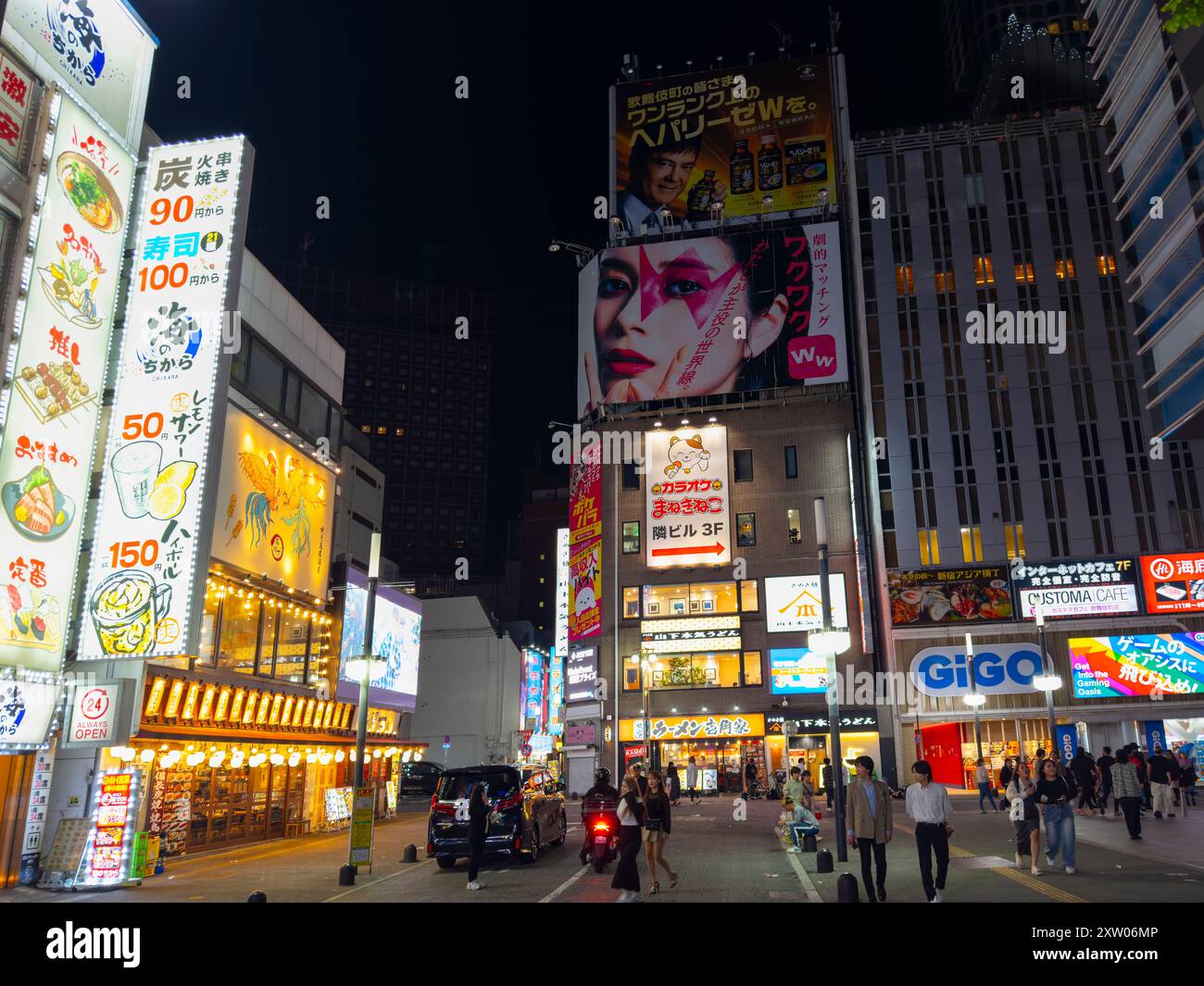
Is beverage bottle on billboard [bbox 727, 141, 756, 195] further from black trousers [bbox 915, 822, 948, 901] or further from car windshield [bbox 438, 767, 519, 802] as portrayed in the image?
black trousers [bbox 915, 822, 948, 901]

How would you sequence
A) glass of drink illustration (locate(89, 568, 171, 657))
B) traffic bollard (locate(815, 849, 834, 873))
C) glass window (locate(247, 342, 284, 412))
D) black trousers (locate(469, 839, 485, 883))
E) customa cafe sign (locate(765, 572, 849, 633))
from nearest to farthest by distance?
black trousers (locate(469, 839, 485, 883)) < traffic bollard (locate(815, 849, 834, 873)) < glass of drink illustration (locate(89, 568, 171, 657)) < glass window (locate(247, 342, 284, 412)) < customa cafe sign (locate(765, 572, 849, 633))

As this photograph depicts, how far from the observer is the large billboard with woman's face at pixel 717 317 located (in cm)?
5688

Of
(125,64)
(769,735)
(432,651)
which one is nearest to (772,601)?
(769,735)

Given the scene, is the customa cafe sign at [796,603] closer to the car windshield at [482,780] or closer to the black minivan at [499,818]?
the black minivan at [499,818]

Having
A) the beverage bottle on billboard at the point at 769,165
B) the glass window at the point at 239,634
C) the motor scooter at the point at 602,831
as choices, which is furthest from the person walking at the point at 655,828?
the beverage bottle on billboard at the point at 769,165

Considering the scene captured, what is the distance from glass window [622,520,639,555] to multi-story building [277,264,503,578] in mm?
79312

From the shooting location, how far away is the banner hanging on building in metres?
58.9

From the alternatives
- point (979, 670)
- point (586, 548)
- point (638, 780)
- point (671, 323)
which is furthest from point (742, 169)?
point (638, 780)

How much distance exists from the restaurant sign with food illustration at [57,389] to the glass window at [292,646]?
1008 centimetres

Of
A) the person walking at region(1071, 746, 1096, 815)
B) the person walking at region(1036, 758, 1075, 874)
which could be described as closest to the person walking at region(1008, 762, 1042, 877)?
the person walking at region(1036, 758, 1075, 874)

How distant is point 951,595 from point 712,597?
13.8 meters

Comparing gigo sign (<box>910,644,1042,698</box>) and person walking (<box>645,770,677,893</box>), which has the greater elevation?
gigo sign (<box>910,644,1042,698</box>)

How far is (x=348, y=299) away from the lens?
138 m

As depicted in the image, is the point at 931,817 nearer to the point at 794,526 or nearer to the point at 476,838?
the point at 476,838
